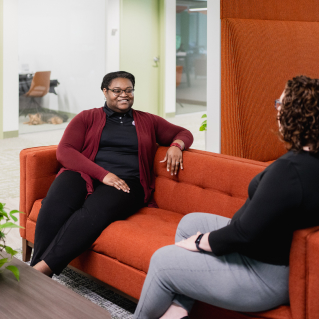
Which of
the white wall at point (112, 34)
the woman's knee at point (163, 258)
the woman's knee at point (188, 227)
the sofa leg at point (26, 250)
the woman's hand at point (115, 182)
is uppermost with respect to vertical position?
the white wall at point (112, 34)

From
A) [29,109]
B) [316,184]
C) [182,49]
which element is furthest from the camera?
[182,49]

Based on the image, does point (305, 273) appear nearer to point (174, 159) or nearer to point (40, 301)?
point (40, 301)

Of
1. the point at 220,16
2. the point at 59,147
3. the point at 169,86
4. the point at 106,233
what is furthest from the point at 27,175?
the point at 169,86

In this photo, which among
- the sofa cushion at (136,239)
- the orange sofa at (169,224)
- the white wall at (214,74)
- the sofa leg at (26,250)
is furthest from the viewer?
the white wall at (214,74)

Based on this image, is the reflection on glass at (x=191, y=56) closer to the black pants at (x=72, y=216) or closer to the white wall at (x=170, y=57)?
the white wall at (x=170, y=57)

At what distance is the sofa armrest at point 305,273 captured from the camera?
1447 millimetres

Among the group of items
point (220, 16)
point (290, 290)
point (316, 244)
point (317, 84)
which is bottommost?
point (290, 290)

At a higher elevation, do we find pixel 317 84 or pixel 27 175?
pixel 317 84

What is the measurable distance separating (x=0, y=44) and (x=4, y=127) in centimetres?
119

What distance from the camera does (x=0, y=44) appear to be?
618 cm

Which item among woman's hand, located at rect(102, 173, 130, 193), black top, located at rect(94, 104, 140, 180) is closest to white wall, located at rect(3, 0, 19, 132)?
black top, located at rect(94, 104, 140, 180)

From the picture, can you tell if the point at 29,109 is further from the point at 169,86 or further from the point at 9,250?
the point at 9,250

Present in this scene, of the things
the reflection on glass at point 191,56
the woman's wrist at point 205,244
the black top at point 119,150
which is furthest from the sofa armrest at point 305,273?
the reflection on glass at point 191,56

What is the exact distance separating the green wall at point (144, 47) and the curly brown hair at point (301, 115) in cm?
609
